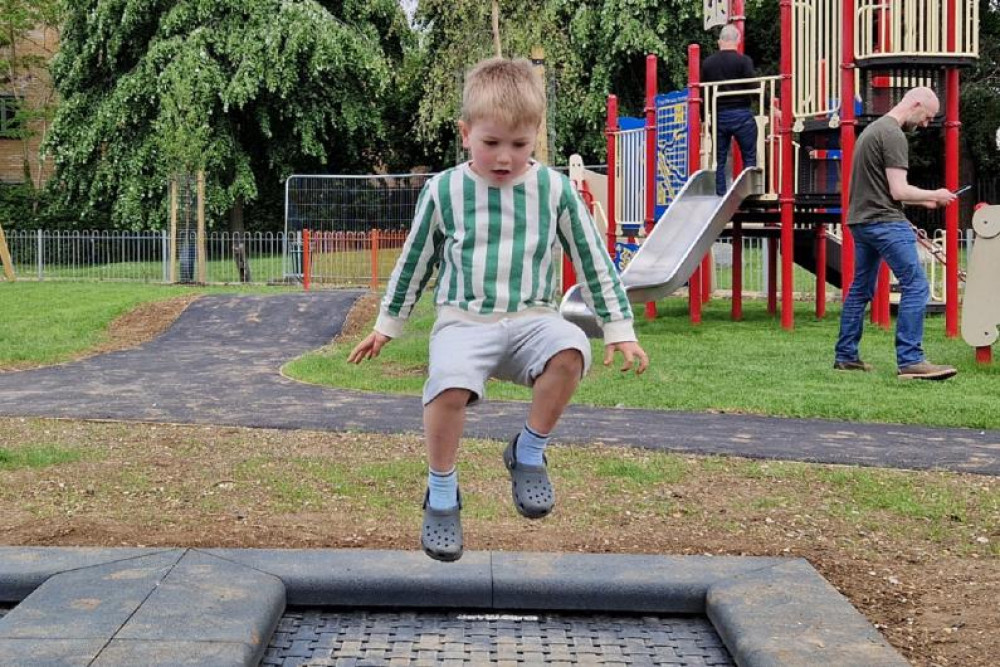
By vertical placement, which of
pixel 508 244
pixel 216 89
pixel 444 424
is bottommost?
pixel 444 424

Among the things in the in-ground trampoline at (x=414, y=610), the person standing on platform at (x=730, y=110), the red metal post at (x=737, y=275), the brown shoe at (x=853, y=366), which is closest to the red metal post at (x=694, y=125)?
the person standing on platform at (x=730, y=110)

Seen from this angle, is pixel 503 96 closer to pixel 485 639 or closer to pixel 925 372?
pixel 485 639

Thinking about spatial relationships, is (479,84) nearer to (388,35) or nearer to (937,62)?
(937,62)

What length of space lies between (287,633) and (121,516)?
169 centimetres

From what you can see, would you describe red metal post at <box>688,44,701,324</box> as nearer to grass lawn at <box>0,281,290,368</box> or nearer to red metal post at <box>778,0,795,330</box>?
red metal post at <box>778,0,795,330</box>

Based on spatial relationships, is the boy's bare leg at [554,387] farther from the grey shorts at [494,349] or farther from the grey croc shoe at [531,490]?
the grey croc shoe at [531,490]

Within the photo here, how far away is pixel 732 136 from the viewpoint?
1380cm

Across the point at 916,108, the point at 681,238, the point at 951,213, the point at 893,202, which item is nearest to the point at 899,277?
the point at 893,202

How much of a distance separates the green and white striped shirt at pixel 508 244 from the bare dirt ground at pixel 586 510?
1.59 meters

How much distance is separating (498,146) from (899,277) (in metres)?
6.00

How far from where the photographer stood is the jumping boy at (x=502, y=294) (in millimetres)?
3604

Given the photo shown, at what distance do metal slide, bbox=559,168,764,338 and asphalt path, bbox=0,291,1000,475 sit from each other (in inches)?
116

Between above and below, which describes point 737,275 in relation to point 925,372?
above

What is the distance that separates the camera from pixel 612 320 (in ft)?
12.5
